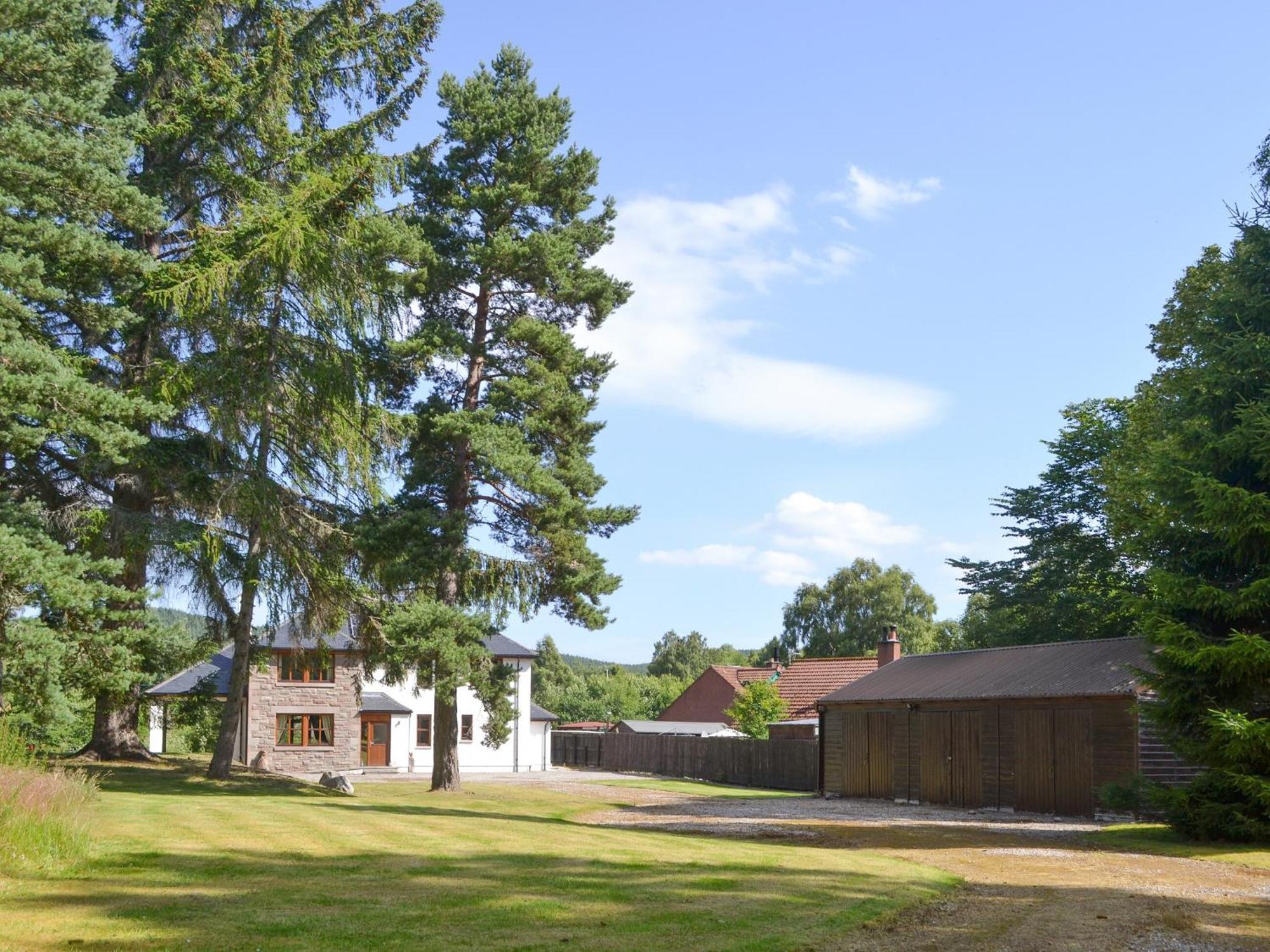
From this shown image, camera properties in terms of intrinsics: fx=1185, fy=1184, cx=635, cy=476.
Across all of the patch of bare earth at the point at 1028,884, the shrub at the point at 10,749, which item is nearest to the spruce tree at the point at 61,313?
the shrub at the point at 10,749

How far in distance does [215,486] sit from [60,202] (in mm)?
6982

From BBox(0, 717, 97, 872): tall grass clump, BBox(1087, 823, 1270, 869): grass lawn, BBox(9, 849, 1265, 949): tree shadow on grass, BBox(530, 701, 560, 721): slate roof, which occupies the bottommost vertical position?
BBox(530, 701, 560, 721): slate roof

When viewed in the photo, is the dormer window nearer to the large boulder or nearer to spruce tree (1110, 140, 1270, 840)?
the large boulder

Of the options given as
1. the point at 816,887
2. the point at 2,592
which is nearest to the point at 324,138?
the point at 2,592

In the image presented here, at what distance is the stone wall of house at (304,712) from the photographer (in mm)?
46562

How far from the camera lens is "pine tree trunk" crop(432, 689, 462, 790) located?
103 ft

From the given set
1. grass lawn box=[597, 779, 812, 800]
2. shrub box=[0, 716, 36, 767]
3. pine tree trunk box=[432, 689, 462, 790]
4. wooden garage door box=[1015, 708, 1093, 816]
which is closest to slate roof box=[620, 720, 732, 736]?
grass lawn box=[597, 779, 812, 800]

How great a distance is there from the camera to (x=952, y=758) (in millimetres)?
31516

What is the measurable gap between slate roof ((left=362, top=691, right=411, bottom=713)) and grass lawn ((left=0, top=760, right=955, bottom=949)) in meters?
32.1

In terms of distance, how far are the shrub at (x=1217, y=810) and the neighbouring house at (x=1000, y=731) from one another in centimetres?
231

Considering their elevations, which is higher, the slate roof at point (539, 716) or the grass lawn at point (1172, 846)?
the grass lawn at point (1172, 846)

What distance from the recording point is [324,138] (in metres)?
28.0

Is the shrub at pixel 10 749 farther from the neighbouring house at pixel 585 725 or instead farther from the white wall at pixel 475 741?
the neighbouring house at pixel 585 725

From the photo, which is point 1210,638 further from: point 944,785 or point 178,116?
point 178,116
